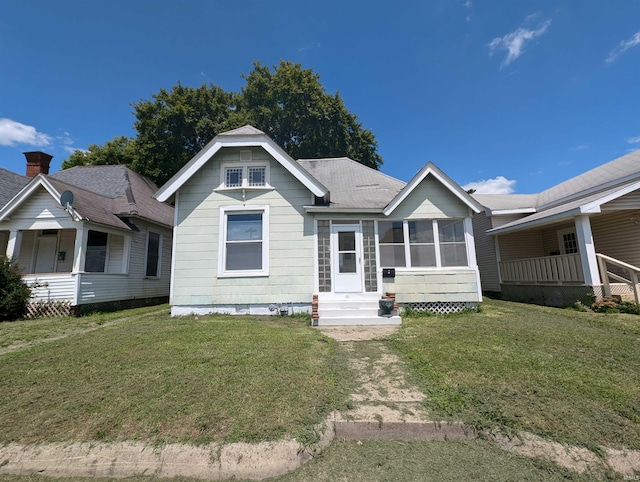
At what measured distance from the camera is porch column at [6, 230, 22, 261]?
999 cm

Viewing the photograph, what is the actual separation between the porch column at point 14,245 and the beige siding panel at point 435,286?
12.5 meters

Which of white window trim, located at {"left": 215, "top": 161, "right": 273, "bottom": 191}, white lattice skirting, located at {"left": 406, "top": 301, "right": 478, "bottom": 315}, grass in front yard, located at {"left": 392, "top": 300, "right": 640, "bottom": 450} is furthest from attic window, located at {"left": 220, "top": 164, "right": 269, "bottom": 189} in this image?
grass in front yard, located at {"left": 392, "top": 300, "right": 640, "bottom": 450}

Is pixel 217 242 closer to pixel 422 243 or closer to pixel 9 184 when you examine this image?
pixel 422 243

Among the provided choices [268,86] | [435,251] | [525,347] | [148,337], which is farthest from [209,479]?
[268,86]

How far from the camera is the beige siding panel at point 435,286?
8977 millimetres

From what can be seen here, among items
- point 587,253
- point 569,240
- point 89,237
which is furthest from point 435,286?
point 89,237

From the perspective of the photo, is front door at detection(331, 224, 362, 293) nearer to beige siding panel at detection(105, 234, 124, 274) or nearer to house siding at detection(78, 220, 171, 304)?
house siding at detection(78, 220, 171, 304)

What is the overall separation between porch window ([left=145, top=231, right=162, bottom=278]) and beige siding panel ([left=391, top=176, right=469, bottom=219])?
35.2 ft

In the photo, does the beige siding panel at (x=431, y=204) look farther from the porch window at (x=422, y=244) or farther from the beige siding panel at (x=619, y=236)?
the beige siding panel at (x=619, y=236)

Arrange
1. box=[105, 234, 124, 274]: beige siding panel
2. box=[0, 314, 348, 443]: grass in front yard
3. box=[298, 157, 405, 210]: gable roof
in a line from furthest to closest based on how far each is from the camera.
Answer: box=[105, 234, 124, 274]: beige siding panel < box=[298, 157, 405, 210]: gable roof < box=[0, 314, 348, 443]: grass in front yard

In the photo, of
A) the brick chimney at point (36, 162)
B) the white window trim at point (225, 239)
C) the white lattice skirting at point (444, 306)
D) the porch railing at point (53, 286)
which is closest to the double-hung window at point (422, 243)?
the white lattice skirting at point (444, 306)

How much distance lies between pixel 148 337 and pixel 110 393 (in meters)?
2.63

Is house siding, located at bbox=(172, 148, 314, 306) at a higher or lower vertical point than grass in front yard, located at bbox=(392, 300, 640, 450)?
higher

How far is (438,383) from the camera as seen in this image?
13.3 ft
